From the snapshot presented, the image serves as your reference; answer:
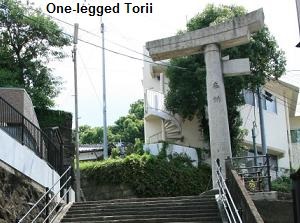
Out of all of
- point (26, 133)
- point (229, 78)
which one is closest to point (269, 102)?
point (229, 78)

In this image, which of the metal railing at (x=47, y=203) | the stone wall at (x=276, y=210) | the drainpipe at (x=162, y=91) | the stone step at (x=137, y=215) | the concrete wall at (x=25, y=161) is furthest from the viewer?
the drainpipe at (x=162, y=91)

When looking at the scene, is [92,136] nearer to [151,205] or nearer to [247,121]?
[247,121]

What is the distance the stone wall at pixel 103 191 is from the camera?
23.0 m

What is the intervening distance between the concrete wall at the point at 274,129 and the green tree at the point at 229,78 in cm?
325

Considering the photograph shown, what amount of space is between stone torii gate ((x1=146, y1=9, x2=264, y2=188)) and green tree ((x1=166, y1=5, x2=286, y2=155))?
20.2ft

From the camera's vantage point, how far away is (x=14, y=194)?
11500 mm

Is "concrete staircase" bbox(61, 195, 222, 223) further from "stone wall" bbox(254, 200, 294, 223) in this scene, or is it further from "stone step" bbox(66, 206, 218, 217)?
"stone wall" bbox(254, 200, 294, 223)

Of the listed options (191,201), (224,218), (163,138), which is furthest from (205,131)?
(224,218)

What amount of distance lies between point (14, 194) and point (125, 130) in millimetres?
32919

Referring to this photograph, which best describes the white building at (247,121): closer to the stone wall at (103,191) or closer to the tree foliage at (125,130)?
the stone wall at (103,191)

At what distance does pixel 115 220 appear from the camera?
12508 millimetres

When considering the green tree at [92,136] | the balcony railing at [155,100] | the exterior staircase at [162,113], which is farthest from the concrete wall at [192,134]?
the green tree at [92,136]

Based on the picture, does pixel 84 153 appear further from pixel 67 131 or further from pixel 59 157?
pixel 59 157

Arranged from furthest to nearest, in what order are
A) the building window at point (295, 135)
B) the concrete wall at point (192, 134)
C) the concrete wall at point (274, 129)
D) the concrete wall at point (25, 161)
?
the building window at point (295, 135) < the concrete wall at point (274, 129) < the concrete wall at point (192, 134) < the concrete wall at point (25, 161)
